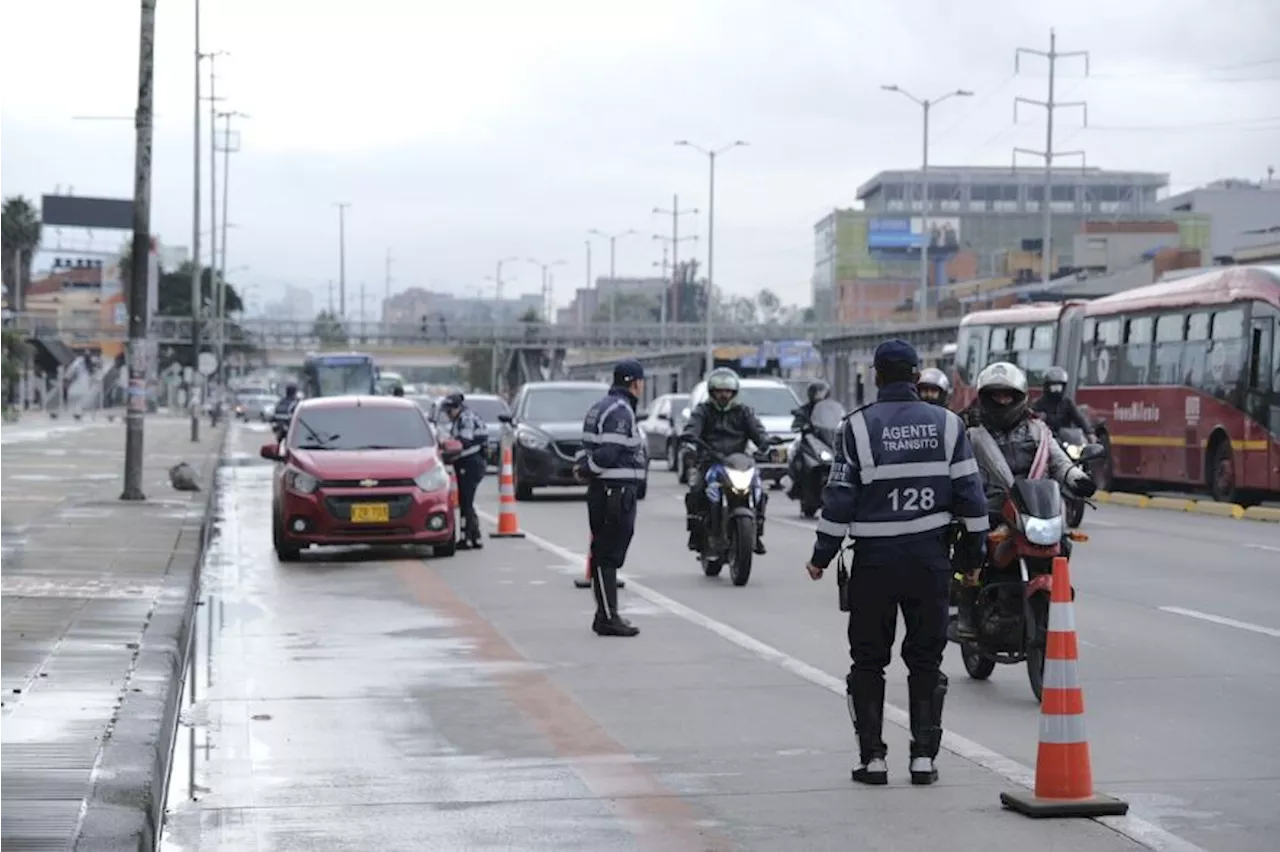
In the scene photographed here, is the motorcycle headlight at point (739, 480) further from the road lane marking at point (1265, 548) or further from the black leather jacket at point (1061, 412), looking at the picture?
the black leather jacket at point (1061, 412)

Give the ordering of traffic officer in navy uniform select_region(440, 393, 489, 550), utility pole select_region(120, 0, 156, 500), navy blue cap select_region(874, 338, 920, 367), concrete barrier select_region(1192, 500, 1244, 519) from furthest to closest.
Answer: concrete barrier select_region(1192, 500, 1244, 519) < utility pole select_region(120, 0, 156, 500) < traffic officer in navy uniform select_region(440, 393, 489, 550) < navy blue cap select_region(874, 338, 920, 367)

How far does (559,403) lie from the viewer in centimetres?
3441

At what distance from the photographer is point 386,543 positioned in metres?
20.9

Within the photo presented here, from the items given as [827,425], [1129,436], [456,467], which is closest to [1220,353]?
[1129,436]

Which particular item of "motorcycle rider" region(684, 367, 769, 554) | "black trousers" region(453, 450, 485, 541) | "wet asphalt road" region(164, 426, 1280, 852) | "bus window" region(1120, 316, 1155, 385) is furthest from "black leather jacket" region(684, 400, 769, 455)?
"bus window" region(1120, 316, 1155, 385)

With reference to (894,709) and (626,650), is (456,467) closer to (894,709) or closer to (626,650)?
(626,650)

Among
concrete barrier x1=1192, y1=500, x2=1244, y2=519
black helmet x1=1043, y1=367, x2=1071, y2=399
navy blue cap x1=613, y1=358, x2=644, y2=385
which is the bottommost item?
concrete barrier x1=1192, y1=500, x2=1244, y2=519

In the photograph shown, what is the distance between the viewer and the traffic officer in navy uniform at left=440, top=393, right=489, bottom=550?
22.5 meters

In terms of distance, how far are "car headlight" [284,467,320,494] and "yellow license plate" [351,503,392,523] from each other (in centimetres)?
44

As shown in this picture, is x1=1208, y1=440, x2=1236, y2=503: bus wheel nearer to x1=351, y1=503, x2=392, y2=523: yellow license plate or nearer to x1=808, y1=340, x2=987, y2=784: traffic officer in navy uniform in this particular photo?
x1=351, y1=503, x2=392, y2=523: yellow license plate

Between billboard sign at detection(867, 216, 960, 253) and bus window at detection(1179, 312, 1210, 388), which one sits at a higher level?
billboard sign at detection(867, 216, 960, 253)

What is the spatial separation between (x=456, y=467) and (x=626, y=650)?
9175 millimetres

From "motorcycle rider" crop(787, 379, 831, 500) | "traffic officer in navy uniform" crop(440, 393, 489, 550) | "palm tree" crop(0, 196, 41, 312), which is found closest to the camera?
→ "traffic officer in navy uniform" crop(440, 393, 489, 550)

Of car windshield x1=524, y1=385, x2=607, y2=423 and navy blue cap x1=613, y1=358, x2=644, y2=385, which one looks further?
car windshield x1=524, y1=385, x2=607, y2=423
